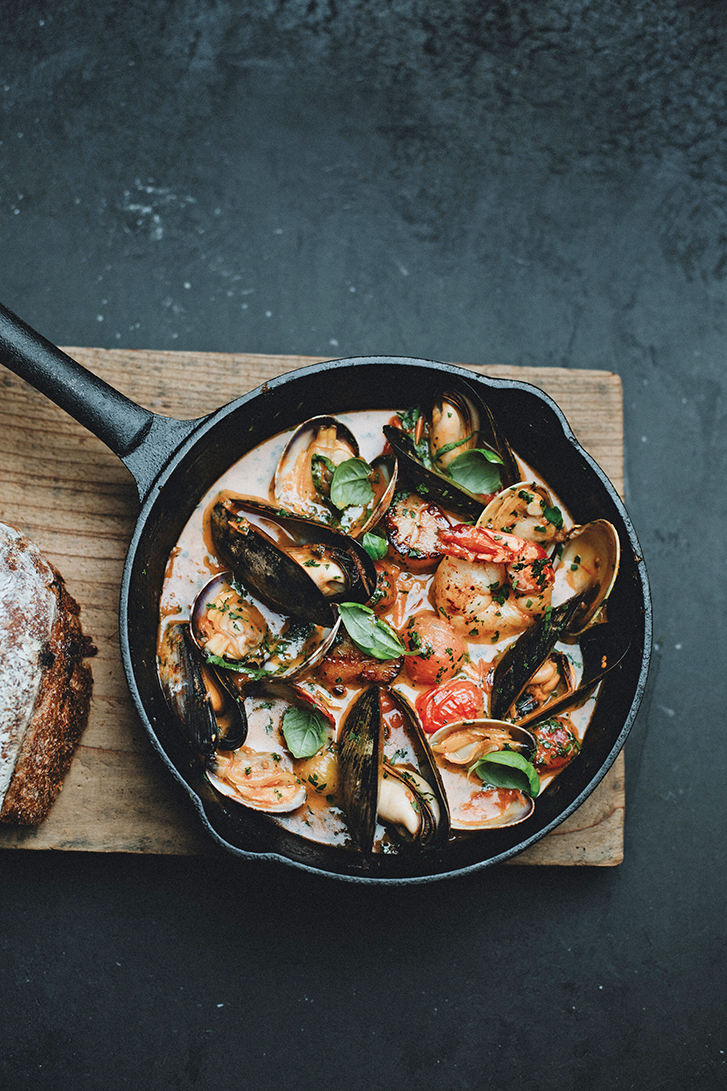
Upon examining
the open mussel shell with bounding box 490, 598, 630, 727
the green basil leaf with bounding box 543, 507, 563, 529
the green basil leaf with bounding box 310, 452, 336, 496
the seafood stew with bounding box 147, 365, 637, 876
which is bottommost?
the seafood stew with bounding box 147, 365, 637, 876

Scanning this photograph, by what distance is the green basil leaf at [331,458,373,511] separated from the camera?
222 centimetres

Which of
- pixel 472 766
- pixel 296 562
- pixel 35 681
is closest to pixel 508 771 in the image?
pixel 472 766

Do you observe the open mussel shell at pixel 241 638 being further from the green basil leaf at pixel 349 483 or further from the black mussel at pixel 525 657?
the black mussel at pixel 525 657

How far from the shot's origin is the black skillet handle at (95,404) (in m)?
2.02

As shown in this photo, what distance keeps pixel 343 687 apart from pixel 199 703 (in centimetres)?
44

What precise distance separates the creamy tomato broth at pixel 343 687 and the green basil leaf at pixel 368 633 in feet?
0.31

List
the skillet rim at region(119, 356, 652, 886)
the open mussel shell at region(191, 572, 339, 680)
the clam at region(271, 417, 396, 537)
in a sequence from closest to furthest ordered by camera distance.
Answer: the skillet rim at region(119, 356, 652, 886)
the open mussel shell at region(191, 572, 339, 680)
the clam at region(271, 417, 396, 537)

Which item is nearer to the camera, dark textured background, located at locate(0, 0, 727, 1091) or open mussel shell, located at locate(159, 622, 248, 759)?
open mussel shell, located at locate(159, 622, 248, 759)

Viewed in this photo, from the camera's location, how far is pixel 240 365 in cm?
249

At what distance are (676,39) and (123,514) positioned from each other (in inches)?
→ 114

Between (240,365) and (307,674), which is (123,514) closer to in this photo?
(240,365)

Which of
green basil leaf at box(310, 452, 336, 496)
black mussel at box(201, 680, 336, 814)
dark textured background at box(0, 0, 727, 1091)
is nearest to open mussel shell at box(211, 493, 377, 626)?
green basil leaf at box(310, 452, 336, 496)

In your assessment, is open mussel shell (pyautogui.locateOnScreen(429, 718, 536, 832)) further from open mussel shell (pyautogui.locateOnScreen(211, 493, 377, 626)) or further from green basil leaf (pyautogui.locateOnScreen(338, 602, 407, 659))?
open mussel shell (pyautogui.locateOnScreen(211, 493, 377, 626))

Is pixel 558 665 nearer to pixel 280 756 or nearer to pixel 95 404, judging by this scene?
pixel 280 756
